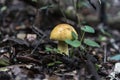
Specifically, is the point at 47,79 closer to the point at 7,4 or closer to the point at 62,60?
the point at 62,60

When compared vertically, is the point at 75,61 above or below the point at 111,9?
below

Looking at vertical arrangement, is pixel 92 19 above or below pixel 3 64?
above

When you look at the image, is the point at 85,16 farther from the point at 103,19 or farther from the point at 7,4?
the point at 7,4

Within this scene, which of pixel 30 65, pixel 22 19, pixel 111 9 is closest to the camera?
pixel 30 65

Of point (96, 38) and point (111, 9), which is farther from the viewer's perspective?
point (111, 9)

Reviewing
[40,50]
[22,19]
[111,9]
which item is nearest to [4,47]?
[40,50]

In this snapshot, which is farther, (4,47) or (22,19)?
(22,19)

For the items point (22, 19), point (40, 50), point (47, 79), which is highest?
point (22, 19)

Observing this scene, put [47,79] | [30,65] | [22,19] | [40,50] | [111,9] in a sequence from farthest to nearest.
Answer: [111,9]
[22,19]
[40,50]
[30,65]
[47,79]

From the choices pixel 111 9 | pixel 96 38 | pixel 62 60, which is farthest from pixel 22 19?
pixel 111 9
